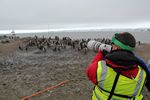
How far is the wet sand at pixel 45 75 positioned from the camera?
25.9ft

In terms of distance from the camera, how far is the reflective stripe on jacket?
3.10 metres

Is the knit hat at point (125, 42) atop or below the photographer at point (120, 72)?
atop

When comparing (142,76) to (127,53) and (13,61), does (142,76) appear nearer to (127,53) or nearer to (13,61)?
(127,53)

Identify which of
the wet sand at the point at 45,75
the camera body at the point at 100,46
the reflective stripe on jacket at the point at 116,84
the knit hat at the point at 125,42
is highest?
the knit hat at the point at 125,42

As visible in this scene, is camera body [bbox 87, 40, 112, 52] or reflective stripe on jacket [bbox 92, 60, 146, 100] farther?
camera body [bbox 87, 40, 112, 52]

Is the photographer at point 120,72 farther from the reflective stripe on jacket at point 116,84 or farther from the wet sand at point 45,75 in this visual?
the wet sand at point 45,75

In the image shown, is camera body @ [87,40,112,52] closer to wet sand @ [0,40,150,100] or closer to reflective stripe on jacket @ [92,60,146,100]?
reflective stripe on jacket @ [92,60,146,100]

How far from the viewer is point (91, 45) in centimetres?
Answer: 385

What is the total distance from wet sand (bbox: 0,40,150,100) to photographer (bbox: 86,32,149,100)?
4584 millimetres

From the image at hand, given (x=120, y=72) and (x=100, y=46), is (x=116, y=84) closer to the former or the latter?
(x=120, y=72)

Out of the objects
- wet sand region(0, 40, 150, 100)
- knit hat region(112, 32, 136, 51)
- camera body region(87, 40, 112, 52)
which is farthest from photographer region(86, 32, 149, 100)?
wet sand region(0, 40, 150, 100)

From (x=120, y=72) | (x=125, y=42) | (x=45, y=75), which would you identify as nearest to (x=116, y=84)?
(x=120, y=72)

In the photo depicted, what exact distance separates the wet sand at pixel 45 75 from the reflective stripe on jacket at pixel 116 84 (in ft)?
14.9

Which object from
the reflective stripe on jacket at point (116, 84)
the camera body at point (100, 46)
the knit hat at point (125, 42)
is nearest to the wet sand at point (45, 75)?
the camera body at point (100, 46)
